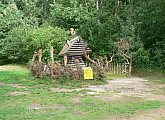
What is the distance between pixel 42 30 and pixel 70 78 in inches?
465

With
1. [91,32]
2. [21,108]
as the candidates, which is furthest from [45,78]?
[91,32]

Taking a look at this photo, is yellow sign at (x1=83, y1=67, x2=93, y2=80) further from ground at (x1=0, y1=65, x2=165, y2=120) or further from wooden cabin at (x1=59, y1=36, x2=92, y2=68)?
wooden cabin at (x1=59, y1=36, x2=92, y2=68)

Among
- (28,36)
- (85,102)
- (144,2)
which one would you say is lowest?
(85,102)

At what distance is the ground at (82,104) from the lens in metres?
7.66

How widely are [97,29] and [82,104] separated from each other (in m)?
13.8

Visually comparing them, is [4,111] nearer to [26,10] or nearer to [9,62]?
[9,62]

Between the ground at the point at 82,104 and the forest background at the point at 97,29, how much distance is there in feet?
27.2

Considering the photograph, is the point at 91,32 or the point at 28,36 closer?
the point at 91,32

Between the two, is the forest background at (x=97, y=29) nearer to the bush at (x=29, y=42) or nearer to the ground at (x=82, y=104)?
the bush at (x=29, y=42)

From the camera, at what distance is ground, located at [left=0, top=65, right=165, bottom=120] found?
7.66 metres

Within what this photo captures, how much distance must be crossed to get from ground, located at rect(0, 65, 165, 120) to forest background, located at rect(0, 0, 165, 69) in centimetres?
830

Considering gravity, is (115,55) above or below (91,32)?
below

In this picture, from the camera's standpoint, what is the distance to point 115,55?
20453 millimetres

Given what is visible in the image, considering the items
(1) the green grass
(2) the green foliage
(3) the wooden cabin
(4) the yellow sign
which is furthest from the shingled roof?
(4) the yellow sign
